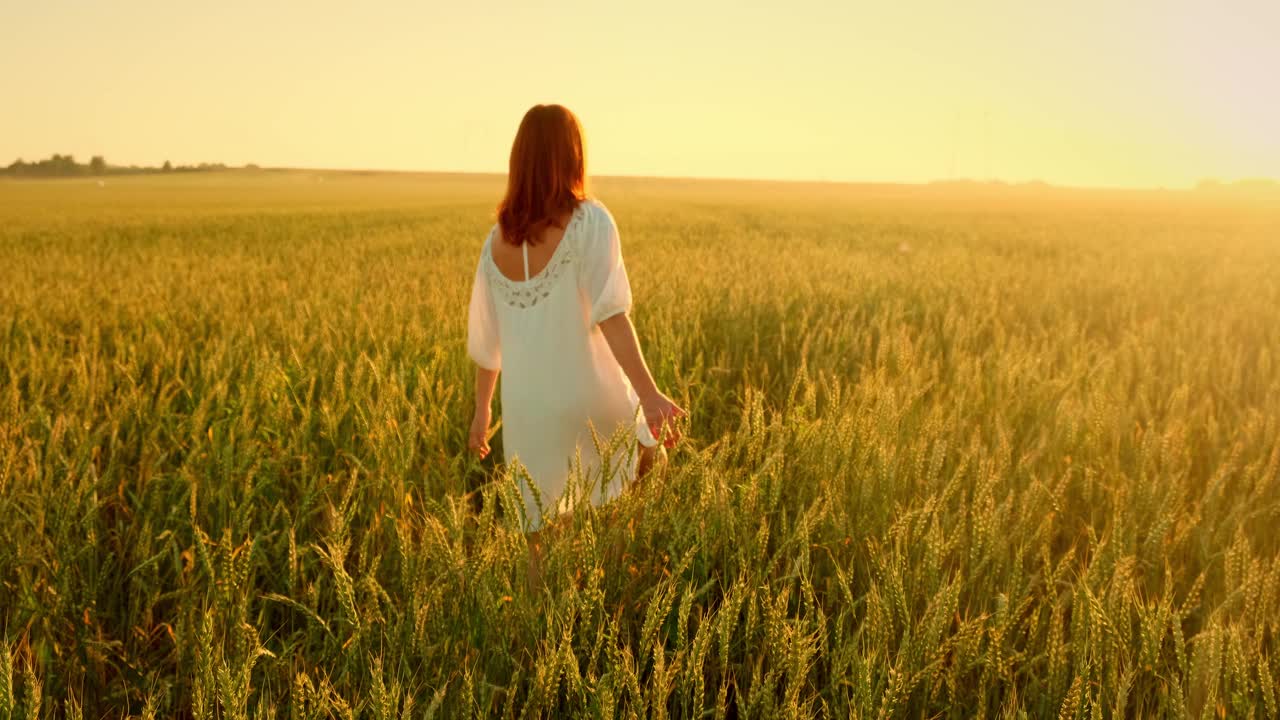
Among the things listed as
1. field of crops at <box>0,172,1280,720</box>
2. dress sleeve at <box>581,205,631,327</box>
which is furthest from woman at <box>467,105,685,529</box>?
field of crops at <box>0,172,1280,720</box>

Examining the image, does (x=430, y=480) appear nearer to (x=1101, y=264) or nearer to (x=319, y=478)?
(x=319, y=478)

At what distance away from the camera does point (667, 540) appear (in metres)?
1.63

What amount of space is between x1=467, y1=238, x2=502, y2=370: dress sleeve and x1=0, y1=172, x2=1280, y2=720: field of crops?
1.00 feet

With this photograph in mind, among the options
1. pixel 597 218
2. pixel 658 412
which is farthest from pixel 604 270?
pixel 658 412

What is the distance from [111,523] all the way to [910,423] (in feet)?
7.56

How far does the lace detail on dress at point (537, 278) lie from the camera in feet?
6.75

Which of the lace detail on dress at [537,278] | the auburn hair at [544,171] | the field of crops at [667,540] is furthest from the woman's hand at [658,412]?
the auburn hair at [544,171]

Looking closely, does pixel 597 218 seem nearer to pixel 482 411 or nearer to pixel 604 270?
pixel 604 270

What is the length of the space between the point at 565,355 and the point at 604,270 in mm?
259

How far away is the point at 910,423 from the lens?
241 centimetres

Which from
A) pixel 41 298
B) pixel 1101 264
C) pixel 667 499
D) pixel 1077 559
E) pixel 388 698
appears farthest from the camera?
pixel 1101 264

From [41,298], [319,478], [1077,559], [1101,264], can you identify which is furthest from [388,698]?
[1101,264]

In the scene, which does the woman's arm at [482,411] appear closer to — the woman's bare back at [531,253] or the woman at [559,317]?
the woman at [559,317]

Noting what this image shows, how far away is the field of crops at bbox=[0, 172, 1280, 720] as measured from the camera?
116cm
